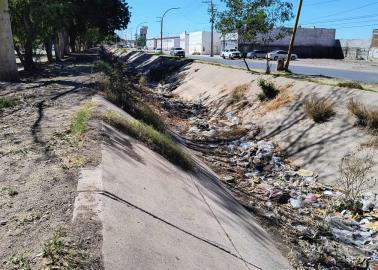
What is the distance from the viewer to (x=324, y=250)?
732 cm

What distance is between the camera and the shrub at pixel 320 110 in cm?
1328

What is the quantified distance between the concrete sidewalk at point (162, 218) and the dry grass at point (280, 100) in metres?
8.19

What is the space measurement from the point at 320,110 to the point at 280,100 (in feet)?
9.84

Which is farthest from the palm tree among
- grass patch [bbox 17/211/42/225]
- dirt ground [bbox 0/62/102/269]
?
grass patch [bbox 17/211/42/225]

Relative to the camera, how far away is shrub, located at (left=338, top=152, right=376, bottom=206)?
9094 millimetres

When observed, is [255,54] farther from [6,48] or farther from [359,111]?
[359,111]

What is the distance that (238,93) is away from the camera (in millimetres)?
19688

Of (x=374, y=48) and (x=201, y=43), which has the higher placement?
(x=201, y=43)

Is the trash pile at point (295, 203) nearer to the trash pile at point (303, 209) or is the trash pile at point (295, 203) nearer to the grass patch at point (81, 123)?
the trash pile at point (303, 209)

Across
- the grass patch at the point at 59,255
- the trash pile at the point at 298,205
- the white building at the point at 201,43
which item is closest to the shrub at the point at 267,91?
the trash pile at the point at 298,205

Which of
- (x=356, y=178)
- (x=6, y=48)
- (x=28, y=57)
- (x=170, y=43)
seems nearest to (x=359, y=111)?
(x=356, y=178)

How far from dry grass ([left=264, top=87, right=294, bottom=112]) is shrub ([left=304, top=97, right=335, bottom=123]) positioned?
1741 millimetres

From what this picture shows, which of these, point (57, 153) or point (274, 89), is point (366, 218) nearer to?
point (57, 153)

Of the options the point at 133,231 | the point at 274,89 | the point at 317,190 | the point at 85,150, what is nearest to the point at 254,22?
the point at 274,89
